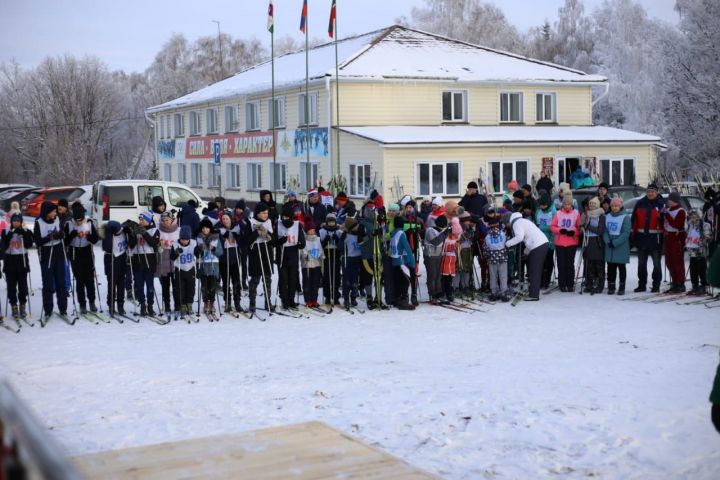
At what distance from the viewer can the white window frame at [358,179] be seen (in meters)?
32.3

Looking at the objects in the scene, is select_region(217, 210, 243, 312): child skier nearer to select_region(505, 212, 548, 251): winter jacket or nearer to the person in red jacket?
select_region(505, 212, 548, 251): winter jacket

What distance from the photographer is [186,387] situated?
9570 mm

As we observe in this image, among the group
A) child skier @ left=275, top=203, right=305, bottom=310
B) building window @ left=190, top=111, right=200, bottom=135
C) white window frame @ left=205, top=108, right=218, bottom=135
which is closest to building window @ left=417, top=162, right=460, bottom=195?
white window frame @ left=205, top=108, right=218, bottom=135

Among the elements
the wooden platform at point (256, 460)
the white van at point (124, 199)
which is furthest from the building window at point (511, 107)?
the wooden platform at point (256, 460)

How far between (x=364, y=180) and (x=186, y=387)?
2323 cm

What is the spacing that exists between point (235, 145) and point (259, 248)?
27761 mm

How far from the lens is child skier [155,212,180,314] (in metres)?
14.4

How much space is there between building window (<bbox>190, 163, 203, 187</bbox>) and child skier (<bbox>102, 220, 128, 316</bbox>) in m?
31.8

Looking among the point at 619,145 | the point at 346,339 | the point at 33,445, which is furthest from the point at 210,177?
the point at 33,445

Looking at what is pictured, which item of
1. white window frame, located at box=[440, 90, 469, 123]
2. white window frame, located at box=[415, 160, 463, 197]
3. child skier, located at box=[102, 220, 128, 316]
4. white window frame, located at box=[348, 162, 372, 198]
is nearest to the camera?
child skier, located at box=[102, 220, 128, 316]

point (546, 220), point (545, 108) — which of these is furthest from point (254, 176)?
point (546, 220)

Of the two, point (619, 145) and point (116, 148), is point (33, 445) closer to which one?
point (619, 145)

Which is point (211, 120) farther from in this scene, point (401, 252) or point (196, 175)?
point (401, 252)

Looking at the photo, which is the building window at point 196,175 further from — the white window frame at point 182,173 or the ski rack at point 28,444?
the ski rack at point 28,444
